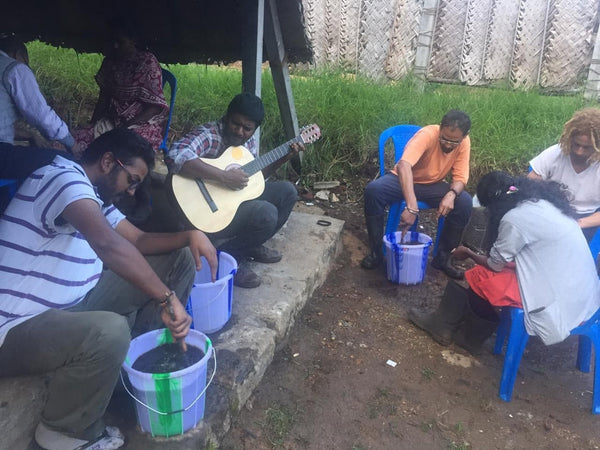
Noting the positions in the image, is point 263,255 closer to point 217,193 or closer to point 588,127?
point 217,193

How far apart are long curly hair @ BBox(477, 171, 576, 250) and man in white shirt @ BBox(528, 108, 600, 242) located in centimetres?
75

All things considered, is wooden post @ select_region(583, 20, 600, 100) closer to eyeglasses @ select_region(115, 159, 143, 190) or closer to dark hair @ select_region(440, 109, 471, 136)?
dark hair @ select_region(440, 109, 471, 136)

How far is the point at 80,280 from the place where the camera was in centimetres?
179

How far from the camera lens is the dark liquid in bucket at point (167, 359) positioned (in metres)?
1.86

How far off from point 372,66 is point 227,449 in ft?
18.4

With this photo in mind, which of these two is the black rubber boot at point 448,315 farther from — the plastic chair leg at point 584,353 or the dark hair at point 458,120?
the dark hair at point 458,120

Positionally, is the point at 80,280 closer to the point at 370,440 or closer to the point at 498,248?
the point at 370,440

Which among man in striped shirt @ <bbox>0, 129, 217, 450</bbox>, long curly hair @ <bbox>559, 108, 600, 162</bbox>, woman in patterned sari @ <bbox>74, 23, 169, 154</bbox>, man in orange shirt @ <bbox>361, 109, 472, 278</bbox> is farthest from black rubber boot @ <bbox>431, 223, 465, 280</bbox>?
man in striped shirt @ <bbox>0, 129, 217, 450</bbox>

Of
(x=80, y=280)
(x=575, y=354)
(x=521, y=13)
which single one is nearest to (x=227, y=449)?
(x=80, y=280)

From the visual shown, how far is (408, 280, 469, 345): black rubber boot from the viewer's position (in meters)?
2.98

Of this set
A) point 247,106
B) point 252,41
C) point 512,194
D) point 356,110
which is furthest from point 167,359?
point 356,110

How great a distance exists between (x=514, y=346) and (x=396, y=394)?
688 millimetres

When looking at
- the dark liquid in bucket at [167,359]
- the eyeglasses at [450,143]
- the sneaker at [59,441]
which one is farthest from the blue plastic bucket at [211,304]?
the eyeglasses at [450,143]

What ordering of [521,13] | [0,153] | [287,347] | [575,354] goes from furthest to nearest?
[521,13], [575,354], [287,347], [0,153]
